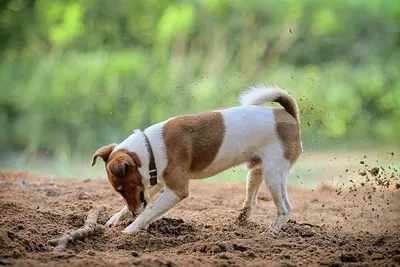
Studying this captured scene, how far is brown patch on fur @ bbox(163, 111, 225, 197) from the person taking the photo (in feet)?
14.8

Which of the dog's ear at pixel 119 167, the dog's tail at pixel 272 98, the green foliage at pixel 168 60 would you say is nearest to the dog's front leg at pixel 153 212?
the dog's ear at pixel 119 167

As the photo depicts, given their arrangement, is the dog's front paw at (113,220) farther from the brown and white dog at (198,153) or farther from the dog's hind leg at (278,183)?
the dog's hind leg at (278,183)

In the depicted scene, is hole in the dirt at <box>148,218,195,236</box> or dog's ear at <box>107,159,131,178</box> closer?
dog's ear at <box>107,159,131,178</box>

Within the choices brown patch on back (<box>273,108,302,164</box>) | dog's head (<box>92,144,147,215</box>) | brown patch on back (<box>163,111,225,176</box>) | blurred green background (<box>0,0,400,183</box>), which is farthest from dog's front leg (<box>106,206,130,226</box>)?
blurred green background (<box>0,0,400,183</box>)

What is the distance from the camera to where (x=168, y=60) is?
8773 millimetres

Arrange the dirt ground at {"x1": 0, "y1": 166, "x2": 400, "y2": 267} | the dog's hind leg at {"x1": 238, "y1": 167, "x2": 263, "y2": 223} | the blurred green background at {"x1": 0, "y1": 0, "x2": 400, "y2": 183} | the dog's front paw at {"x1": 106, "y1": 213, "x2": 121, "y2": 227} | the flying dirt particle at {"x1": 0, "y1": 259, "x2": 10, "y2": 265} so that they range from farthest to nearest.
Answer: the blurred green background at {"x1": 0, "y1": 0, "x2": 400, "y2": 183} < the dog's hind leg at {"x1": 238, "y1": 167, "x2": 263, "y2": 223} < the dog's front paw at {"x1": 106, "y1": 213, "x2": 121, "y2": 227} < the dirt ground at {"x1": 0, "y1": 166, "x2": 400, "y2": 267} < the flying dirt particle at {"x1": 0, "y1": 259, "x2": 10, "y2": 265}

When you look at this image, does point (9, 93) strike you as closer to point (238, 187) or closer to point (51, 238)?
point (238, 187)

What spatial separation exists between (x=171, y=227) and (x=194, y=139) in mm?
686

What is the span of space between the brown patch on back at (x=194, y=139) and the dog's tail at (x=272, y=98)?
439 millimetres

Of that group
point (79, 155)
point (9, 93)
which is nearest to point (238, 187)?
point (79, 155)

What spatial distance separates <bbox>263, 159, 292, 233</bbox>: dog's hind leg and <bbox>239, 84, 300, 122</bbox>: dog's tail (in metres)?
0.46

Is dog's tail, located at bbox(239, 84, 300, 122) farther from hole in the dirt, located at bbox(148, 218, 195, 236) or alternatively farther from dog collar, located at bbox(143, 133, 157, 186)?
hole in the dirt, located at bbox(148, 218, 195, 236)

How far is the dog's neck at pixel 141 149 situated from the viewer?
449 centimetres

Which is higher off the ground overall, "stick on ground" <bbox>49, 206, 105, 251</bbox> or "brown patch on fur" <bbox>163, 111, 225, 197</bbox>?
"brown patch on fur" <bbox>163, 111, 225, 197</bbox>
